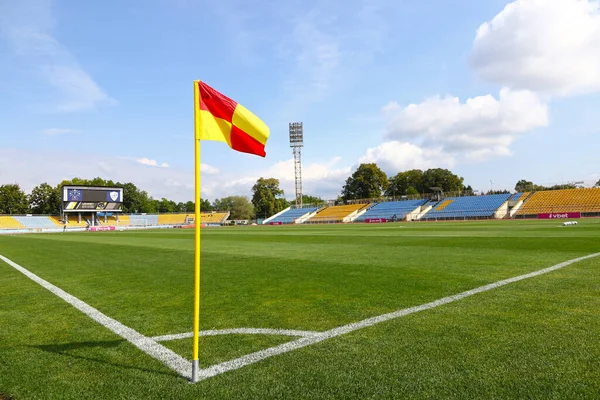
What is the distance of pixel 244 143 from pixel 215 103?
1.81ft

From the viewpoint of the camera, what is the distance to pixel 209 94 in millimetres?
4047

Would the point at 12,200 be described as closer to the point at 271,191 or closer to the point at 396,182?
the point at 271,191

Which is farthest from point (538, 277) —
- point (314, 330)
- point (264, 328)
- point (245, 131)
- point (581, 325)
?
point (245, 131)

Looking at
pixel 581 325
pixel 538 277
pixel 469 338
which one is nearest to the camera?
pixel 469 338

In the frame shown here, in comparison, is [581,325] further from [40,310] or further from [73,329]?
[40,310]

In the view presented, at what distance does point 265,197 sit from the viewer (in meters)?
116

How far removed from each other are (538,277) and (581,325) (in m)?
3.45

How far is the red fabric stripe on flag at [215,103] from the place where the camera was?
4.02m

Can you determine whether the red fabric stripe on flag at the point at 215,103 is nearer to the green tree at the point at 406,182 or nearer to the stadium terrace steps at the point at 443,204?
the stadium terrace steps at the point at 443,204

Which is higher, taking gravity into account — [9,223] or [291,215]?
[291,215]

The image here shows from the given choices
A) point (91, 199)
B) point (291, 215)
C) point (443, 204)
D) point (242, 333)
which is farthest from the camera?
point (291, 215)

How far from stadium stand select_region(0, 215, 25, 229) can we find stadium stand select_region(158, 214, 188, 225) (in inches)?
1214

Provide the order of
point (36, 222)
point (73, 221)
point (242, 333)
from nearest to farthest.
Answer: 1. point (242, 333)
2. point (36, 222)
3. point (73, 221)

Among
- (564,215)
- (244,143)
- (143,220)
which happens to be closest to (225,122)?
(244,143)
